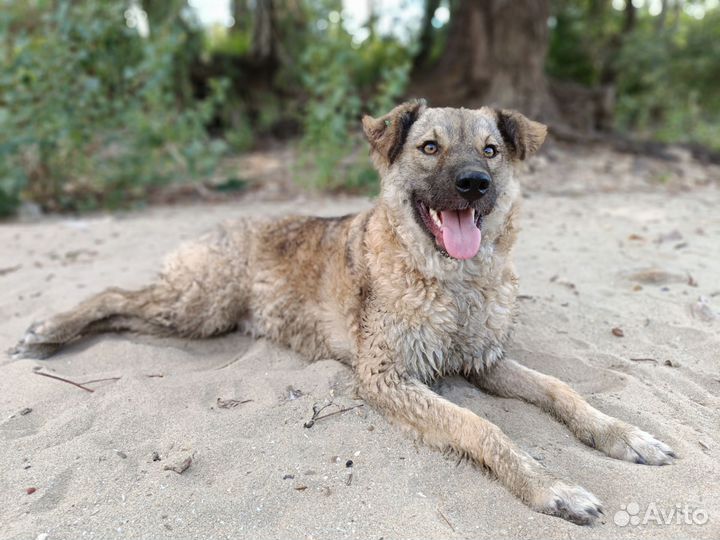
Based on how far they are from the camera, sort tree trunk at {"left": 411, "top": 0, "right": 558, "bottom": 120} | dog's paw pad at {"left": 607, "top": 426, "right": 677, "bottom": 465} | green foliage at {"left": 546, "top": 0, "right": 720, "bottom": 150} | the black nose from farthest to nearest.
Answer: green foliage at {"left": 546, "top": 0, "right": 720, "bottom": 150} < tree trunk at {"left": 411, "top": 0, "right": 558, "bottom": 120} < the black nose < dog's paw pad at {"left": 607, "top": 426, "right": 677, "bottom": 465}

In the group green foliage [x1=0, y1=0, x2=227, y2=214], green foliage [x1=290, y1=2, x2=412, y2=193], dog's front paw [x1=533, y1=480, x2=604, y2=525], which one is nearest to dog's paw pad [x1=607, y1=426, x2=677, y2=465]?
dog's front paw [x1=533, y1=480, x2=604, y2=525]

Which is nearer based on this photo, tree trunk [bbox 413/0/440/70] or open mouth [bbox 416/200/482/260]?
open mouth [bbox 416/200/482/260]

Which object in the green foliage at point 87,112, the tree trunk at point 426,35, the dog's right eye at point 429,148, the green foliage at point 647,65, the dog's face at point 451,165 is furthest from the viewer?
the tree trunk at point 426,35

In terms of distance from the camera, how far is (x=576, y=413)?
342 centimetres

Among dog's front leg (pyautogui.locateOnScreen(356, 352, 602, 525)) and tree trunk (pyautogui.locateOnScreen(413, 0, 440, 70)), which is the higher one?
tree trunk (pyautogui.locateOnScreen(413, 0, 440, 70))

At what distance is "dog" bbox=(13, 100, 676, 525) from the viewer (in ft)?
10.8

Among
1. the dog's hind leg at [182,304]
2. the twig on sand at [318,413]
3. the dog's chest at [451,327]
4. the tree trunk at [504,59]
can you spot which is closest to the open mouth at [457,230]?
the dog's chest at [451,327]

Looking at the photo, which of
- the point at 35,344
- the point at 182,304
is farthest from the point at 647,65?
the point at 35,344

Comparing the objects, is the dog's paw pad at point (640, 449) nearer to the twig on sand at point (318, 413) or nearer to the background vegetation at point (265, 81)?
the twig on sand at point (318, 413)

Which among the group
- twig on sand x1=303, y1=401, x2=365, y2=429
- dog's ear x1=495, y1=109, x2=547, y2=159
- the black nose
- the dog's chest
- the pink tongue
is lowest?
twig on sand x1=303, y1=401, x2=365, y2=429

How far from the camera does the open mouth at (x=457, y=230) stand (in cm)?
361

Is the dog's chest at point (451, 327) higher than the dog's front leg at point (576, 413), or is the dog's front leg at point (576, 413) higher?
the dog's chest at point (451, 327)

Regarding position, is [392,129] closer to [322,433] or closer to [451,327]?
[451,327]

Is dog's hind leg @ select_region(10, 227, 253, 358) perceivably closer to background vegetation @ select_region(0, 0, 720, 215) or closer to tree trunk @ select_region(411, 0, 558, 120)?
background vegetation @ select_region(0, 0, 720, 215)
